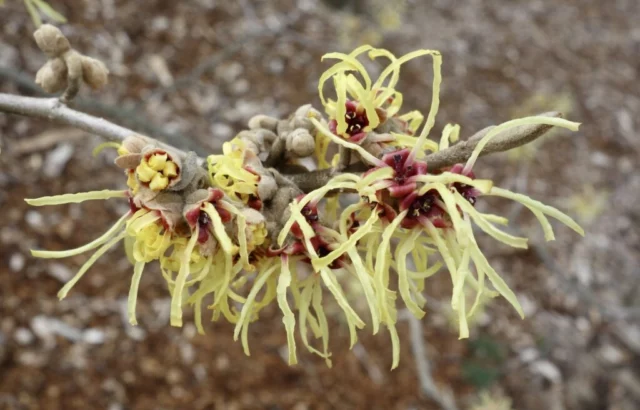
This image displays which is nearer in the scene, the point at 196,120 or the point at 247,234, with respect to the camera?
the point at 247,234

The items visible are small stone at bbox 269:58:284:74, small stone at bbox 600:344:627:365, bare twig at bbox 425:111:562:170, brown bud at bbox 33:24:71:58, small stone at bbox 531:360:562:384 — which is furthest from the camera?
small stone at bbox 269:58:284:74

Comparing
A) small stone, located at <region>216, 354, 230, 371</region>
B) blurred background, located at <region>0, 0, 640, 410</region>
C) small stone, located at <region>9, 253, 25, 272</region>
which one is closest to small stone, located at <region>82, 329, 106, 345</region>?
blurred background, located at <region>0, 0, 640, 410</region>

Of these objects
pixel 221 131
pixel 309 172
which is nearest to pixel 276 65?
pixel 221 131

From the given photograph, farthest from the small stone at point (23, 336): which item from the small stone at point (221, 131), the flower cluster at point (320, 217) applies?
the flower cluster at point (320, 217)

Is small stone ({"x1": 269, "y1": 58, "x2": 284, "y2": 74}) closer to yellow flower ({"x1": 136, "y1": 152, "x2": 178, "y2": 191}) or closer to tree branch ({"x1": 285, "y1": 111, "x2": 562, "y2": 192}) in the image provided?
tree branch ({"x1": 285, "y1": 111, "x2": 562, "y2": 192})

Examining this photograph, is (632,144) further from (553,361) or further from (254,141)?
(254,141)

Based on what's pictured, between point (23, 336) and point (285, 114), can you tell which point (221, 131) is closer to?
point (285, 114)

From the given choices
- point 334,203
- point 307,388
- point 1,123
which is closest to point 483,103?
point 307,388

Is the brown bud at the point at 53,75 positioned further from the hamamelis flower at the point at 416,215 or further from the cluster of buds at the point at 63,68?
the hamamelis flower at the point at 416,215
